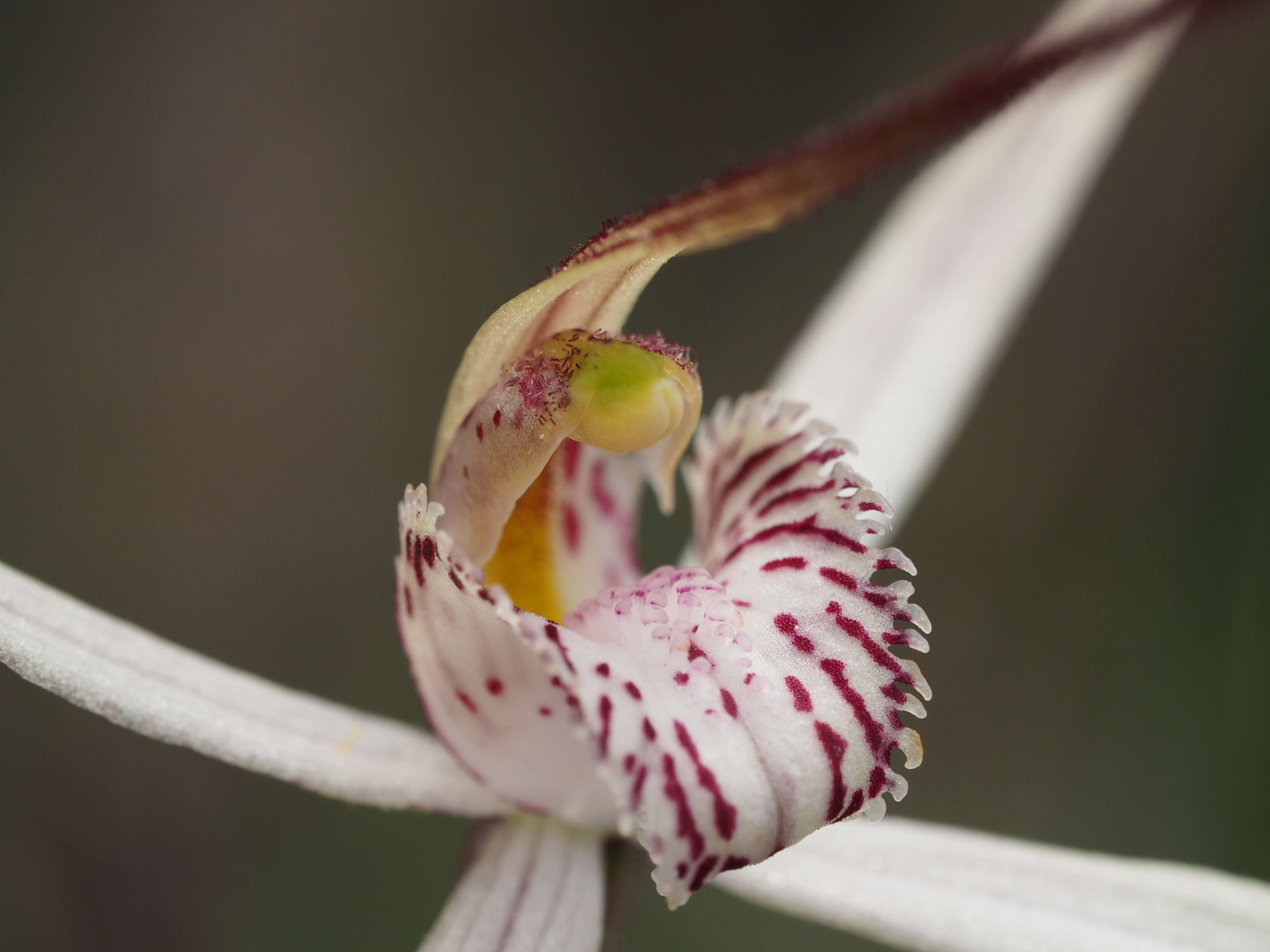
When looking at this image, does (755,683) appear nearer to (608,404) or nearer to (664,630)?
(664,630)

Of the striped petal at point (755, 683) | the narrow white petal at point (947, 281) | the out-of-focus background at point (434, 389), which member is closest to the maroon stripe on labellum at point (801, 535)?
the striped petal at point (755, 683)

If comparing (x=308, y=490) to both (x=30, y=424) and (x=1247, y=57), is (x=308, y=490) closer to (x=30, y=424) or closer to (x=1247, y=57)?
(x=30, y=424)

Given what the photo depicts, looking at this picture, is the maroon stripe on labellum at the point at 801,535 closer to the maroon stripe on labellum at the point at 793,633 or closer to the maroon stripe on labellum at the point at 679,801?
the maroon stripe on labellum at the point at 793,633

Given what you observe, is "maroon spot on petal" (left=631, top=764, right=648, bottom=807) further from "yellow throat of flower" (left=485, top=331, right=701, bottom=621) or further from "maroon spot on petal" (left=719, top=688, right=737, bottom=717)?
"yellow throat of flower" (left=485, top=331, right=701, bottom=621)

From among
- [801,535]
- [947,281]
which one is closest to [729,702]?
[801,535]

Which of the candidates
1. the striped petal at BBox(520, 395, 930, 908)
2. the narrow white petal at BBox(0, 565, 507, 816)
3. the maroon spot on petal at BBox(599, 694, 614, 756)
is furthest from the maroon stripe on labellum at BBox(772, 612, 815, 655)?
the narrow white petal at BBox(0, 565, 507, 816)

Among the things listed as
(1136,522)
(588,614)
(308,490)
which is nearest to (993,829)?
(1136,522)
